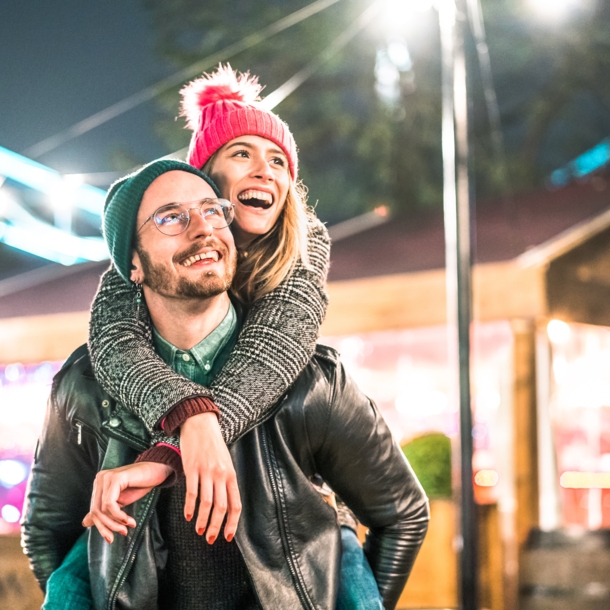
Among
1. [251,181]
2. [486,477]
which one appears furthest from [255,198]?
[486,477]

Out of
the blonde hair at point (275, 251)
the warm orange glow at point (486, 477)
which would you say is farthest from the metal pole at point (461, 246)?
the warm orange glow at point (486, 477)

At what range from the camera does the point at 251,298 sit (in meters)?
1.72

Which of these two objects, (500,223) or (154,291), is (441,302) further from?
(154,291)

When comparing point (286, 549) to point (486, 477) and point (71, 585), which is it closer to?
point (71, 585)

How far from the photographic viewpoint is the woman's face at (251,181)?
5.34ft

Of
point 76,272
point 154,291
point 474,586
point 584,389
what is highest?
point 76,272

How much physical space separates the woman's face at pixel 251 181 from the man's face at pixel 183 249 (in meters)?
0.06

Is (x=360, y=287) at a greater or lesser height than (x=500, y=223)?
lesser

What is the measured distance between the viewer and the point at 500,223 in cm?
784

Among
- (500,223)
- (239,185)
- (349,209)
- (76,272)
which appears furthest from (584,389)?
(349,209)

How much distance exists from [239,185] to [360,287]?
14.4ft

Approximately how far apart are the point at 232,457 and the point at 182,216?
17.5 inches

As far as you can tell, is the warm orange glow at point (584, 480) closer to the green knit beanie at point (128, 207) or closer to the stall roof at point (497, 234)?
the stall roof at point (497, 234)

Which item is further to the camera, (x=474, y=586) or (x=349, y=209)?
(x=349, y=209)
